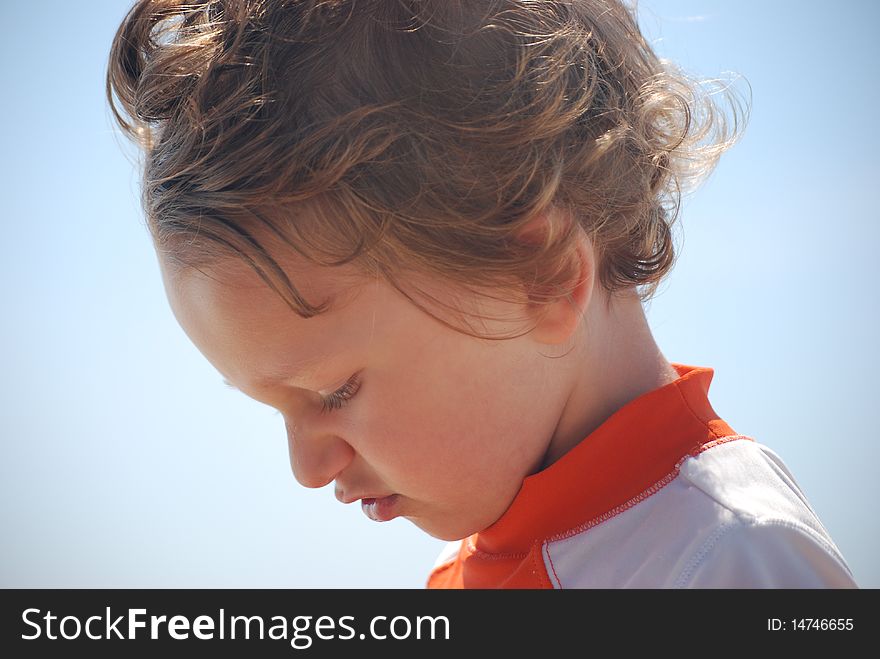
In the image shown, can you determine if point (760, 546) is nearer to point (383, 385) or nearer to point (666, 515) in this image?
point (666, 515)

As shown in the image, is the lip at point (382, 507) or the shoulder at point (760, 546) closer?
the shoulder at point (760, 546)

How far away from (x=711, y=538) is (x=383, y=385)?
24 centimetres

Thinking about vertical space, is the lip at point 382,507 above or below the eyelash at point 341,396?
below

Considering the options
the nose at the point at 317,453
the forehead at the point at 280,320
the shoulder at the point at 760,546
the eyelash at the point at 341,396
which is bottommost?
the shoulder at the point at 760,546

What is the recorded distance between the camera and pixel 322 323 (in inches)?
22.3

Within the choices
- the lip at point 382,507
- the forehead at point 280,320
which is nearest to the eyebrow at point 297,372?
the forehead at point 280,320

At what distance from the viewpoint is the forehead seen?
565 mm

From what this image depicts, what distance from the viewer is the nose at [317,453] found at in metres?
0.62

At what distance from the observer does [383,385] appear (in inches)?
22.9

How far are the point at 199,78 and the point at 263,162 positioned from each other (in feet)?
0.29

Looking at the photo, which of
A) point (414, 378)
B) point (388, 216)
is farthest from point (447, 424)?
point (388, 216)

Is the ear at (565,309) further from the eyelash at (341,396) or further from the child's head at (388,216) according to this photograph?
the eyelash at (341,396)

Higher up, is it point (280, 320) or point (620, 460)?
point (280, 320)
